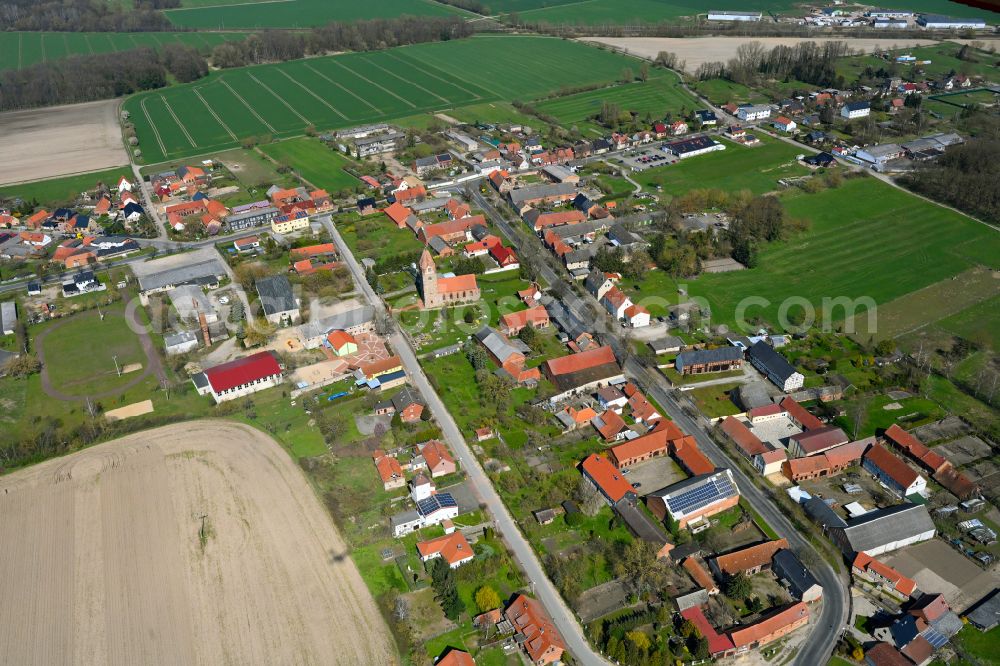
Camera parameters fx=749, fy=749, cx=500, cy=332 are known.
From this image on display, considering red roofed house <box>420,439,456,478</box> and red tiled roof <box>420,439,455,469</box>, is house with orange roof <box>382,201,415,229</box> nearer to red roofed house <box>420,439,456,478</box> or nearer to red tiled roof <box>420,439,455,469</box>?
red tiled roof <box>420,439,455,469</box>

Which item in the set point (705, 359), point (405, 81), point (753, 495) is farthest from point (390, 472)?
point (405, 81)

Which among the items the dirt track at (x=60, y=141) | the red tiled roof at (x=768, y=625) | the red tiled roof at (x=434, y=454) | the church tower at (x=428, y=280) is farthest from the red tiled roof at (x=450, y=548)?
the dirt track at (x=60, y=141)

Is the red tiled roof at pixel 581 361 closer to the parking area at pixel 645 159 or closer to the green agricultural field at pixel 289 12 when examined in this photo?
the parking area at pixel 645 159

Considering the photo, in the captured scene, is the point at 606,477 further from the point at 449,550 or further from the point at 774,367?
the point at 774,367

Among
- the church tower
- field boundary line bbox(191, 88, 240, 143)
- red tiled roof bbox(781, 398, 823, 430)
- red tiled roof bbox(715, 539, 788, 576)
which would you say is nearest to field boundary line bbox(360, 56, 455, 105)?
field boundary line bbox(191, 88, 240, 143)

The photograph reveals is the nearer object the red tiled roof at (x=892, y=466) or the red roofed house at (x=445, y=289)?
the red tiled roof at (x=892, y=466)

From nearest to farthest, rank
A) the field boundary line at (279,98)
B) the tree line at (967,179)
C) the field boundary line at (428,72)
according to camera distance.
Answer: the tree line at (967,179) < the field boundary line at (279,98) < the field boundary line at (428,72)
